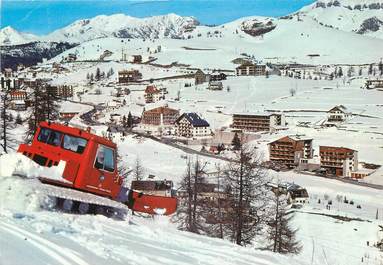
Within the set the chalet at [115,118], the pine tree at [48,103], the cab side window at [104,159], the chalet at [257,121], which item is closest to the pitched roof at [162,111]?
the chalet at [115,118]

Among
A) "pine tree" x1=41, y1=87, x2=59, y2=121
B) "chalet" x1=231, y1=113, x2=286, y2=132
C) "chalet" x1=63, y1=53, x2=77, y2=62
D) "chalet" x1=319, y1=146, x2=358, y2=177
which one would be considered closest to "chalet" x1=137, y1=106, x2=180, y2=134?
"chalet" x1=231, y1=113, x2=286, y2=132

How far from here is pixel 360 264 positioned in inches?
665

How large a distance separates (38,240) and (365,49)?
162m

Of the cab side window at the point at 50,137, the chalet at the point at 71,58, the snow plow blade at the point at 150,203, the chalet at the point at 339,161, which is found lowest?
the chalet at the point at 339,161

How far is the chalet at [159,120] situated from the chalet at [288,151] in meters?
15.7

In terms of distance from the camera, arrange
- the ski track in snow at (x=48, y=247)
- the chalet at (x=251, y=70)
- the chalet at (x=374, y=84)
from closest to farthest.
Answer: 1. the ski track in snow at (x=48, y=247)
2. the chalet at (x=374, y=84)
3. the chalet at (x=251, y=70)

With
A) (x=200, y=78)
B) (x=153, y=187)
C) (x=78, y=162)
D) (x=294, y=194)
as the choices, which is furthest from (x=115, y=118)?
(x=78, y=162)

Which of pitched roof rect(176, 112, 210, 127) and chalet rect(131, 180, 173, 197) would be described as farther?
pitched roof rect(176, 112, 210, 127)

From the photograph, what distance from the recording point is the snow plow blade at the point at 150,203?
10133 millimetres

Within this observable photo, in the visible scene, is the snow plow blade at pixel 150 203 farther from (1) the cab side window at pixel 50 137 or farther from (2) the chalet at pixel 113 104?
(2) the chalet at pixel 113 104

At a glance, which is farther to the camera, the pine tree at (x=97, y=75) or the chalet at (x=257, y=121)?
the pine tree at (x=97, y=75)

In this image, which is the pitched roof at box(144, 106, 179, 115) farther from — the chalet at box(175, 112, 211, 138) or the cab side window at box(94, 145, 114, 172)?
the cab side window at box(94, 145, 114, 172)

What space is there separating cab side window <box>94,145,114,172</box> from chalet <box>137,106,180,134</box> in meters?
51.6

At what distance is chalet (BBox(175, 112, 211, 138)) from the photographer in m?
56.0
